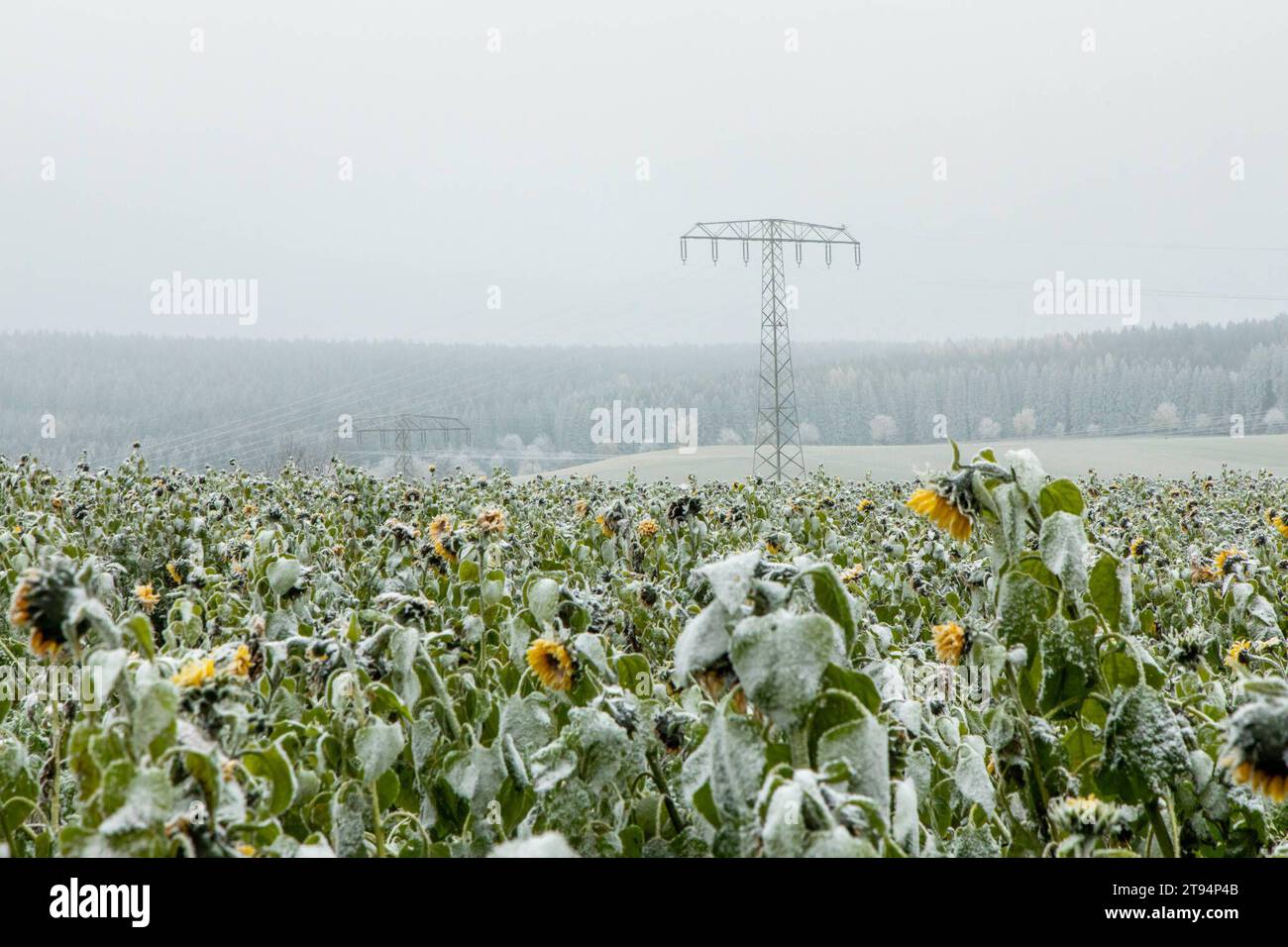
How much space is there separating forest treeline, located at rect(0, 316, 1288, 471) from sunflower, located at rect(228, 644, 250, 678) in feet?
132

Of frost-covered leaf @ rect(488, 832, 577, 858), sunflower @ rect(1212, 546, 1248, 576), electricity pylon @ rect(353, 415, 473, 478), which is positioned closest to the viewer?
frost-covered leaf @ rect(488, 832, 577, 858)

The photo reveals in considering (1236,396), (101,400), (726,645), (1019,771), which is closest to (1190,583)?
(1019,771)

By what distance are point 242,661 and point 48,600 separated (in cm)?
62

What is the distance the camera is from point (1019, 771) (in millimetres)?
1478

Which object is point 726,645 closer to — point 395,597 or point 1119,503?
point 395,597

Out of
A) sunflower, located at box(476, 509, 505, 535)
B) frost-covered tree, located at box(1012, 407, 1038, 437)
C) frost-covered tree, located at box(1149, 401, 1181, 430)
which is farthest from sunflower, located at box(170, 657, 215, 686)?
frost-covered tree, located at box(1149, 401, 1181, 430)

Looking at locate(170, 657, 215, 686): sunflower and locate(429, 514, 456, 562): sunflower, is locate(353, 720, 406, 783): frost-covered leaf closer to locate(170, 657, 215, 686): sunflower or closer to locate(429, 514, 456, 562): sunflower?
locate(170, 657, 215, 686): sunflower

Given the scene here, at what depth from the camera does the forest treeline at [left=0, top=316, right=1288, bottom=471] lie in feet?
159

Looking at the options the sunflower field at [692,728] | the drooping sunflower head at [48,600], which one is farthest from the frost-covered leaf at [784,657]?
the drooping sunflower head at [48,600]

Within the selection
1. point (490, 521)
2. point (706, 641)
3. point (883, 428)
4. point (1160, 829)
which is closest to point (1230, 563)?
point (490, 521)

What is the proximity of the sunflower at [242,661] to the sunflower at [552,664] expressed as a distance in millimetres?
485

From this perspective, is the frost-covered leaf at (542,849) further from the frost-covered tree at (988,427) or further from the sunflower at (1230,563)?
the frost-covered tree at (988,427)

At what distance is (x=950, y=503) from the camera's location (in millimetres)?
1412
